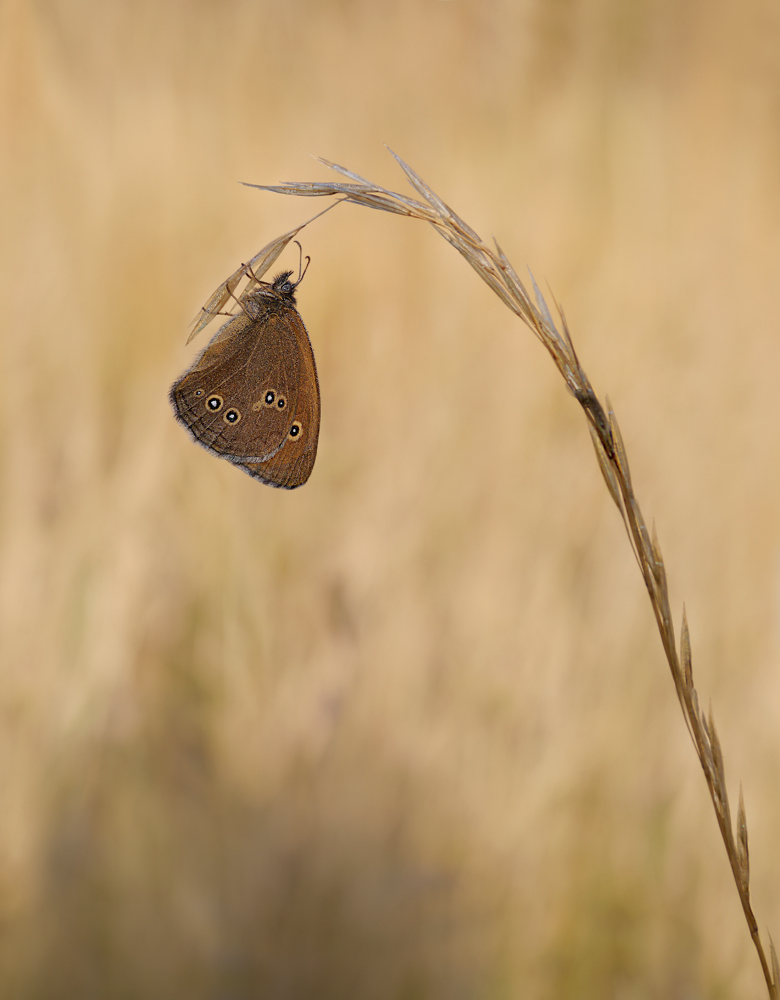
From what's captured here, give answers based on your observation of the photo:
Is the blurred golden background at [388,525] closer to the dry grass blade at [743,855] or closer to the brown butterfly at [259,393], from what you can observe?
the brown butterfly at [259,393]

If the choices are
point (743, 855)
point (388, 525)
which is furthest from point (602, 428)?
point (388, 525)

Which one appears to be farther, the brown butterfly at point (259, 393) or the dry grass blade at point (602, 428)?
the brown butterfly at point (259, 393)

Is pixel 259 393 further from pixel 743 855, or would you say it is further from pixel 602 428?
pixel 743 855

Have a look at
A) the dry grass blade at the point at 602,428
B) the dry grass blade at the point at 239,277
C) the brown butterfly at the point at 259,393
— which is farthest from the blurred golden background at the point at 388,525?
the dry grass blade at the point at 602,428

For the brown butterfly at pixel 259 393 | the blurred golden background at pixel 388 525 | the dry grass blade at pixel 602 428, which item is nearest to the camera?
the dry grass blade at pixel 602 428

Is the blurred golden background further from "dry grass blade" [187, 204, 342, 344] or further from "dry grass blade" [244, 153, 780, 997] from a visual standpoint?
"dry grass blade" [244, 153, 780, 997]

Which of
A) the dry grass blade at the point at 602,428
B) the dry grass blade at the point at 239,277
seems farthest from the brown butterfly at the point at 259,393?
the dry grass blade at the point at 602,428

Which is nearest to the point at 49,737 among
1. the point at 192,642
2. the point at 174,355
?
the point at 192,642

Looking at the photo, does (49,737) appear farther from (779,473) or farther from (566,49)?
(566,49)

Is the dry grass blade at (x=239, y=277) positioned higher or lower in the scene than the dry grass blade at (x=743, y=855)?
higher

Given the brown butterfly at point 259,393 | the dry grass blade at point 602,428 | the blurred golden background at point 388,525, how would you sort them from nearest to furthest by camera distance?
1. the dry grass blade at point 602,428
2. the brown butterfly at point 259,393
3. the blurred golden background at point 388,525
